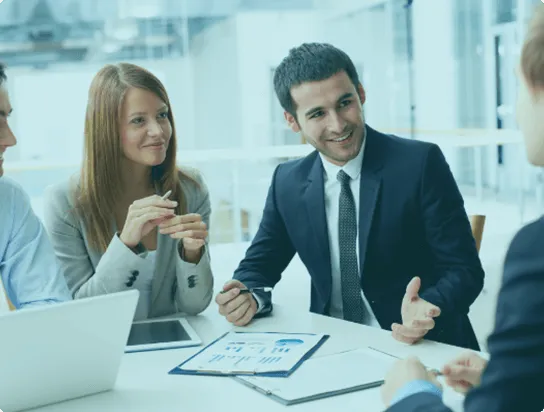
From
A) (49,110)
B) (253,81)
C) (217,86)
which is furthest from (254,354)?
(253,81)

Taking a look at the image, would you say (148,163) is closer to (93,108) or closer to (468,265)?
(93,108)

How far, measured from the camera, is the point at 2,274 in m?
2.04

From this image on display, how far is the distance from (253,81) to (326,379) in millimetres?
5988

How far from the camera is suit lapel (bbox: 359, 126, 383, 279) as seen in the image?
2.16 m

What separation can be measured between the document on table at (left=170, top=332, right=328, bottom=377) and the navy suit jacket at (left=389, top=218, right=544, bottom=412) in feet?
2.14

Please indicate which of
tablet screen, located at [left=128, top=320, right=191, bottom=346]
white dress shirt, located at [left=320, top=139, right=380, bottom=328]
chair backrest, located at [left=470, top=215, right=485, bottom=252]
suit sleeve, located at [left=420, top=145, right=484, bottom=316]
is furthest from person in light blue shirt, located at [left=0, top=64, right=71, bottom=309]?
chair backrest, located at [left=470, top=215, right=485, bottom=252]

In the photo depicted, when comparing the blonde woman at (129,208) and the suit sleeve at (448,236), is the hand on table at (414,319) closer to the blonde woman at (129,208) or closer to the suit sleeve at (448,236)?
the suit sleeve at (448,236)

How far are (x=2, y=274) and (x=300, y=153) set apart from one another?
12.3ft

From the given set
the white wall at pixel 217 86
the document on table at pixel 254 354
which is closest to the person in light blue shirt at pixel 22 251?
the document on table at pixel 254 354

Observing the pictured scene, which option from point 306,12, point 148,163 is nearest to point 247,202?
point 306,12

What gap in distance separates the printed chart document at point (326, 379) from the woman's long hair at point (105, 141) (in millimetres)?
849

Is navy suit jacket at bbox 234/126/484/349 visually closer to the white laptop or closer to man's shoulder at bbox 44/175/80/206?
man's shoulder at bbox 44/175/80/206

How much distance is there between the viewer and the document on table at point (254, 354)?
1539 mm

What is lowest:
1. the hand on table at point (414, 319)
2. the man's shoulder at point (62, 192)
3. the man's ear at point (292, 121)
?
the hand on table at point (414, 319)
